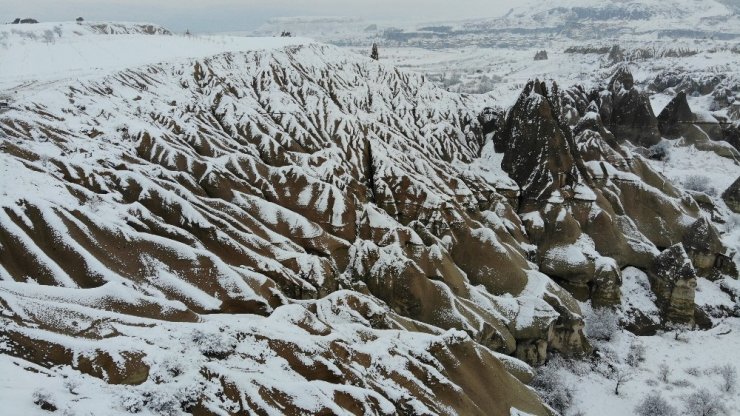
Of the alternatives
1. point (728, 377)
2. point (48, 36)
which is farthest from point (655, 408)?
point (48, 36)

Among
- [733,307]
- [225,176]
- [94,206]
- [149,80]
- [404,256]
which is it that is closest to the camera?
[94,206]

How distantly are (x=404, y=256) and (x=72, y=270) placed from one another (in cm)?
2836

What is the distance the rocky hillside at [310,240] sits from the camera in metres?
24.3

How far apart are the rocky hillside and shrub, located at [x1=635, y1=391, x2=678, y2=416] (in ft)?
27.9

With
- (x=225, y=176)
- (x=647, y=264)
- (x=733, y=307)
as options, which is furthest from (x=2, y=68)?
(x=733, y=307)

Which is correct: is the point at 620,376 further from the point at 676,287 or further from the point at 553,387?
the point at 676,287

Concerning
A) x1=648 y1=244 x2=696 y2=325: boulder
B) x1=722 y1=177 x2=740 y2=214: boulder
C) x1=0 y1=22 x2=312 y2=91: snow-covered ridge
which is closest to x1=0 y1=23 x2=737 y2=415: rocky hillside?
x1=648 y1=244 x2=696 y2=325: boulder

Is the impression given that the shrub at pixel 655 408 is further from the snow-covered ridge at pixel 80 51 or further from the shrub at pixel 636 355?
the snow-covered ridge at pixel 80 51

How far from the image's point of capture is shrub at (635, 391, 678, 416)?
4222cm

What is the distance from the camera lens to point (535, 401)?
3475cm

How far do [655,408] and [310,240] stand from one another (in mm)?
35228

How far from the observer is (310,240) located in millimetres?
50656

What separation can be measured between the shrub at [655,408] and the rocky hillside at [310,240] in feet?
27.9

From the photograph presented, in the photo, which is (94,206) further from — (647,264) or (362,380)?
(647,264)
